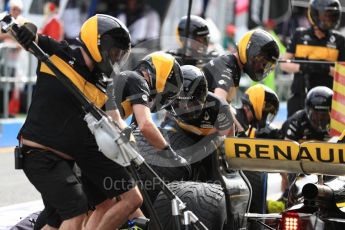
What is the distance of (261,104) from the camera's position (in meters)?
9.05

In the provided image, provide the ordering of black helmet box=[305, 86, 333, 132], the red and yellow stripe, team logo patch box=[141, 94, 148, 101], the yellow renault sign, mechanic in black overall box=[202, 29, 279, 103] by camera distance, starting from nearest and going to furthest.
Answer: the yellow renault sign
team logo patch box=[141, 94, 148, 101]
mechanic in black overall box=[202, 29, 279, 103]
the red and yellow stripe
black helmet box=[305, 86, 333, 132]

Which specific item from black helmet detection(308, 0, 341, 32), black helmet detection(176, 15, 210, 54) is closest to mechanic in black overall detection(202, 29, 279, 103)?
black helmet detection(176, 15, 210, 54)

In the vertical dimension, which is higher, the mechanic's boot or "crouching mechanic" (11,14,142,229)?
"crouching mechanic" (11,14,142,229)

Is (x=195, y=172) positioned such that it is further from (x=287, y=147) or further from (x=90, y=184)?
(x=287, y=147)

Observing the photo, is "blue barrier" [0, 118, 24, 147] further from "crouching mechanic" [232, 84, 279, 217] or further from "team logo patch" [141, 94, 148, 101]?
"team logo patch" [141, 94, 148, 101]

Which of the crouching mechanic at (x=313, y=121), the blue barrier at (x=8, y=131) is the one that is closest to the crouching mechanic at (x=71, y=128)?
the crouching mechanic at (x=313, y=121)

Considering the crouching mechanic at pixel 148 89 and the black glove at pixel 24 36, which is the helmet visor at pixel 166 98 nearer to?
the crouching mechanic at pixel 148 89

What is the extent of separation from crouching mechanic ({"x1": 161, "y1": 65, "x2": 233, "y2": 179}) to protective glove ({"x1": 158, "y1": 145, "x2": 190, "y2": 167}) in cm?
17

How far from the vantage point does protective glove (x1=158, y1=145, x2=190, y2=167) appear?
6680 millimetres

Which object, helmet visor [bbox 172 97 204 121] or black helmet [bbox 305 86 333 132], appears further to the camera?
black helmet [bbox 305 86 333 132]

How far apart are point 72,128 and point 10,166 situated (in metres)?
5.98

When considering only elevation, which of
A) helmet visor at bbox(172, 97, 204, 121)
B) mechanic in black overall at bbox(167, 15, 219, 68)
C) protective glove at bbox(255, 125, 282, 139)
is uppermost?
helmet visor at bbox(172, 97, 204, 121)

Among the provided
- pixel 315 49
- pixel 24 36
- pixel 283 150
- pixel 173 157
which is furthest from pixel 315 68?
pixel 24 36

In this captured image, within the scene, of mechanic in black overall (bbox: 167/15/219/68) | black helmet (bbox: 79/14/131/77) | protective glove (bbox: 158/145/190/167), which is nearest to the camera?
black helmet (bbox: 79/14/131/77)
